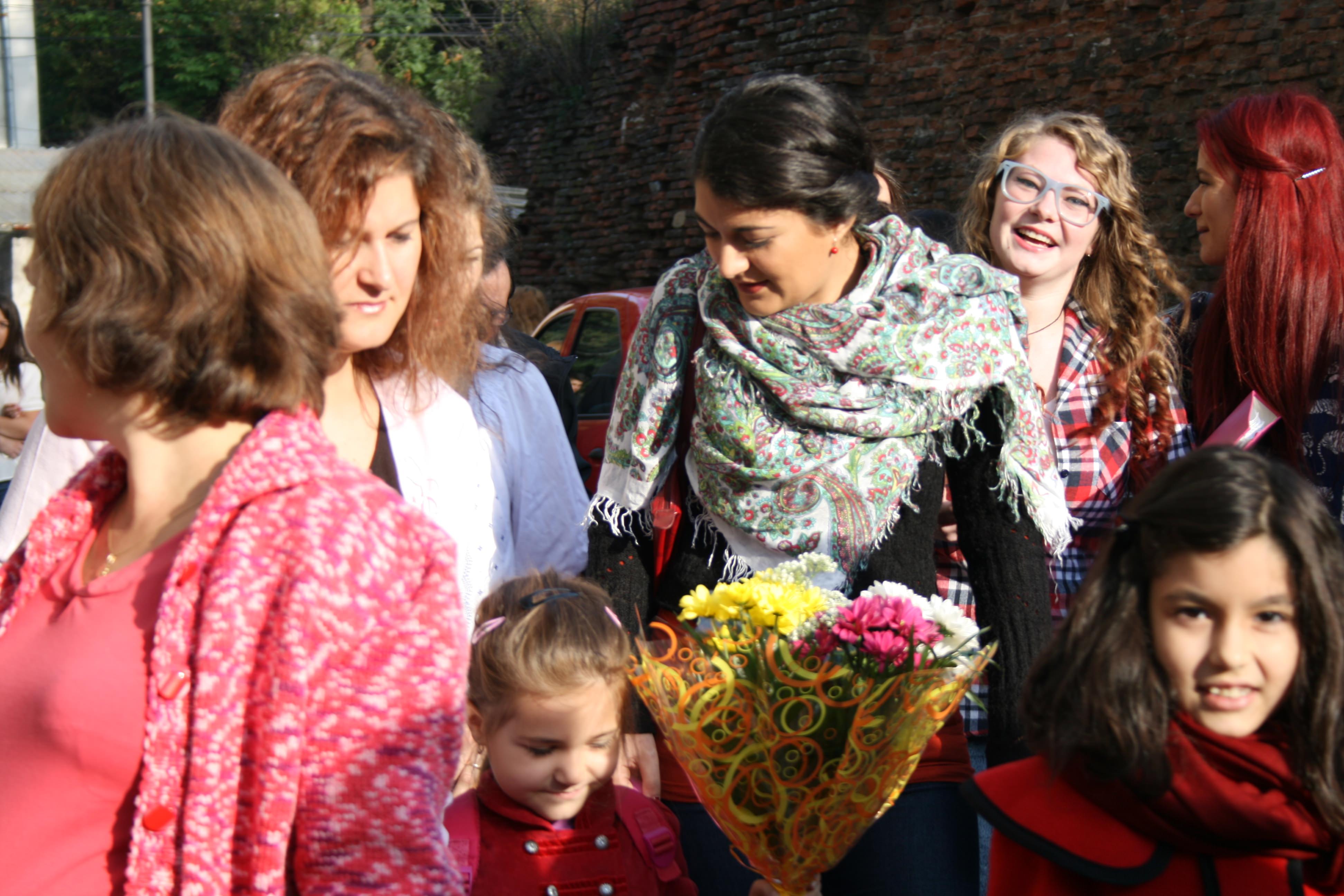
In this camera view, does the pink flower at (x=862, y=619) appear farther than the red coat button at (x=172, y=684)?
Yes

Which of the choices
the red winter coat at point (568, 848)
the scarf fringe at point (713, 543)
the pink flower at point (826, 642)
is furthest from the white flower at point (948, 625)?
the red winter coat at point (568, 848)

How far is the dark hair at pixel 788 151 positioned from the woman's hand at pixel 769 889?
1219 millimetres

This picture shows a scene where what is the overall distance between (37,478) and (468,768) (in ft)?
3.33

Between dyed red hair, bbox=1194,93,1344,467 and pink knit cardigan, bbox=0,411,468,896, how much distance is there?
224cm

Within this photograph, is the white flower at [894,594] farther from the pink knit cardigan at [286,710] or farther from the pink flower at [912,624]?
the pink knit cardigan at [286,710]

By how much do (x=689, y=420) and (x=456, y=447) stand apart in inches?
19.4

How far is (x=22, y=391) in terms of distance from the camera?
22.2 feet

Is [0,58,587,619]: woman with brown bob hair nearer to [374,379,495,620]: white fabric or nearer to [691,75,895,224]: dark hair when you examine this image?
[374,379,495,620]: white fabric

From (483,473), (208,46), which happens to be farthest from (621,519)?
(208,46)

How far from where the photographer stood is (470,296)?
8.20 feet

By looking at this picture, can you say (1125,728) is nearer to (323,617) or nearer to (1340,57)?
(323,617)

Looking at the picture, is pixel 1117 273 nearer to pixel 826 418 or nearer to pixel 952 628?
pixel 826 418

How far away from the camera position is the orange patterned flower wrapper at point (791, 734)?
1.88 m

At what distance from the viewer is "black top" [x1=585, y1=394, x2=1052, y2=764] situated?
2.36 metres
